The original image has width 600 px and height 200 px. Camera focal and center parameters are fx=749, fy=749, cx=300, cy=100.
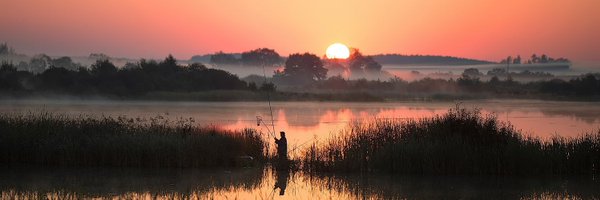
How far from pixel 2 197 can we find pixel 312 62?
86.6 m

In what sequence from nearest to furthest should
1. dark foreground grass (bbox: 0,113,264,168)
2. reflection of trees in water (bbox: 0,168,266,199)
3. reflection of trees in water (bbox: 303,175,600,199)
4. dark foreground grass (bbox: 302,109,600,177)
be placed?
reflection of trees in water (bbox: 0,168,266,199) → reflection of trees in water (bbox: 303,175,600,199) → dark foreground grass (bbox: 302,109,600,177) → dark foreground grass (bbox: 0,113,264,168)

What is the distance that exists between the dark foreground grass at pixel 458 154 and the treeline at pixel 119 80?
137ft

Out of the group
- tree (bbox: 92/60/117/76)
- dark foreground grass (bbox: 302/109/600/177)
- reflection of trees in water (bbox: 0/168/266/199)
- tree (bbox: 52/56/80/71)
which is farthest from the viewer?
tree (bbox: 52/56/80/71)

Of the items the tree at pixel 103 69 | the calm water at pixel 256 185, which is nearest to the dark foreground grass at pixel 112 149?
the calm water at pixel 256 185

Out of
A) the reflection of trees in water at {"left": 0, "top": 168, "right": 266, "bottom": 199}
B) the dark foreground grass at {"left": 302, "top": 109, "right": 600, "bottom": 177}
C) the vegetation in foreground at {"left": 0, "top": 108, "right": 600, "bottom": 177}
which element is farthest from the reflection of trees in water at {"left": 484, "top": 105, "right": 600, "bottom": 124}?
the reflection of trees in water at {"left": 0, "top": 168, "right": 266, "bottom": 199}

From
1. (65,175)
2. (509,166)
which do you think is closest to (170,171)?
(65,175)

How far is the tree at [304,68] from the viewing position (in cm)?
9738

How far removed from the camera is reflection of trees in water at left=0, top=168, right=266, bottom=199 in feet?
43.0

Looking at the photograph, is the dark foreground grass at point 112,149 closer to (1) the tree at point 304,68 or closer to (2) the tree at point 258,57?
(1) the tree at point 304,68

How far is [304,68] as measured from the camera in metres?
97.6

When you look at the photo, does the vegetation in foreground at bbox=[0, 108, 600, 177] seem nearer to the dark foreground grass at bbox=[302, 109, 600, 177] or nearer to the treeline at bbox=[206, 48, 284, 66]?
the dark foreground grass at bbox=[302, 109, 600, 177]

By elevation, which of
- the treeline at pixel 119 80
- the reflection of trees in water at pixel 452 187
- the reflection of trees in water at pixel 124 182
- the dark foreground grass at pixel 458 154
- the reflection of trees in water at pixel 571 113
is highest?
the treeline at pixel 119 80

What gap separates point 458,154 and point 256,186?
181 inches

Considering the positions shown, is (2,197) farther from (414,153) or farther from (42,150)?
(414,153)
